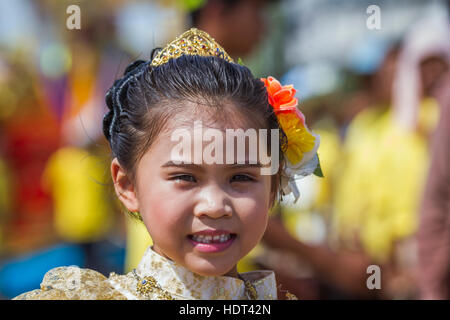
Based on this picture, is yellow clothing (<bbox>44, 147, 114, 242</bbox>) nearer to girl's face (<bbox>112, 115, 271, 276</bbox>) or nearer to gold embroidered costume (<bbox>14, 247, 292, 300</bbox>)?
gold embroidered costume (<bbox>14, 247, 292, 300</bbox>)

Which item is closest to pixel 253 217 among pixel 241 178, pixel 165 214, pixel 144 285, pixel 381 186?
pixel 241 178

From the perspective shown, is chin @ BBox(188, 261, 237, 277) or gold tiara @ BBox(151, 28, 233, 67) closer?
chin @ BBox(188, 261, 237, 277)

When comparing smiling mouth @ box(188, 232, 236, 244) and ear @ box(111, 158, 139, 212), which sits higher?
ear @ box(111, 158, 139, 212)

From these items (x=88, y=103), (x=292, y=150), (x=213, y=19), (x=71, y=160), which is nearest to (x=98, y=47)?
(x=88, y=103)

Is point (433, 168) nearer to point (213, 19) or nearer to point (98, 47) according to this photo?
point (213, 19)

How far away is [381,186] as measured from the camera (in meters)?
3.96

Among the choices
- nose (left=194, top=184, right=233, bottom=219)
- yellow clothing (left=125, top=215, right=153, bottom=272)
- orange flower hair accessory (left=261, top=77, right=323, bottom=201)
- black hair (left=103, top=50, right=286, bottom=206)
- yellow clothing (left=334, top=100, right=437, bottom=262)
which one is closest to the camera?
nose (left=194, top=184, right=233, bottom=219)

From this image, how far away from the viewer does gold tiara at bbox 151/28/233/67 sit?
1.58 metres

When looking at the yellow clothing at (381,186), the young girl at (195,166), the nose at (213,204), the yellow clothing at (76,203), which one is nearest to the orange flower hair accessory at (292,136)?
the young girl at (195,166)

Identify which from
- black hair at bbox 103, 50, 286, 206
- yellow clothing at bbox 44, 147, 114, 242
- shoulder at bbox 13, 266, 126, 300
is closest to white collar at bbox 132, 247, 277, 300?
shoulder at bbox 13, 266, 126, 300

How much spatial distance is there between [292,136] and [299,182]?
2221 mm

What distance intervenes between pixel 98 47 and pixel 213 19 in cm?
277

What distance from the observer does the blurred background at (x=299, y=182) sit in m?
2.73

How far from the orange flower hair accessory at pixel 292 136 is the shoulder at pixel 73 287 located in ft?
1.82
